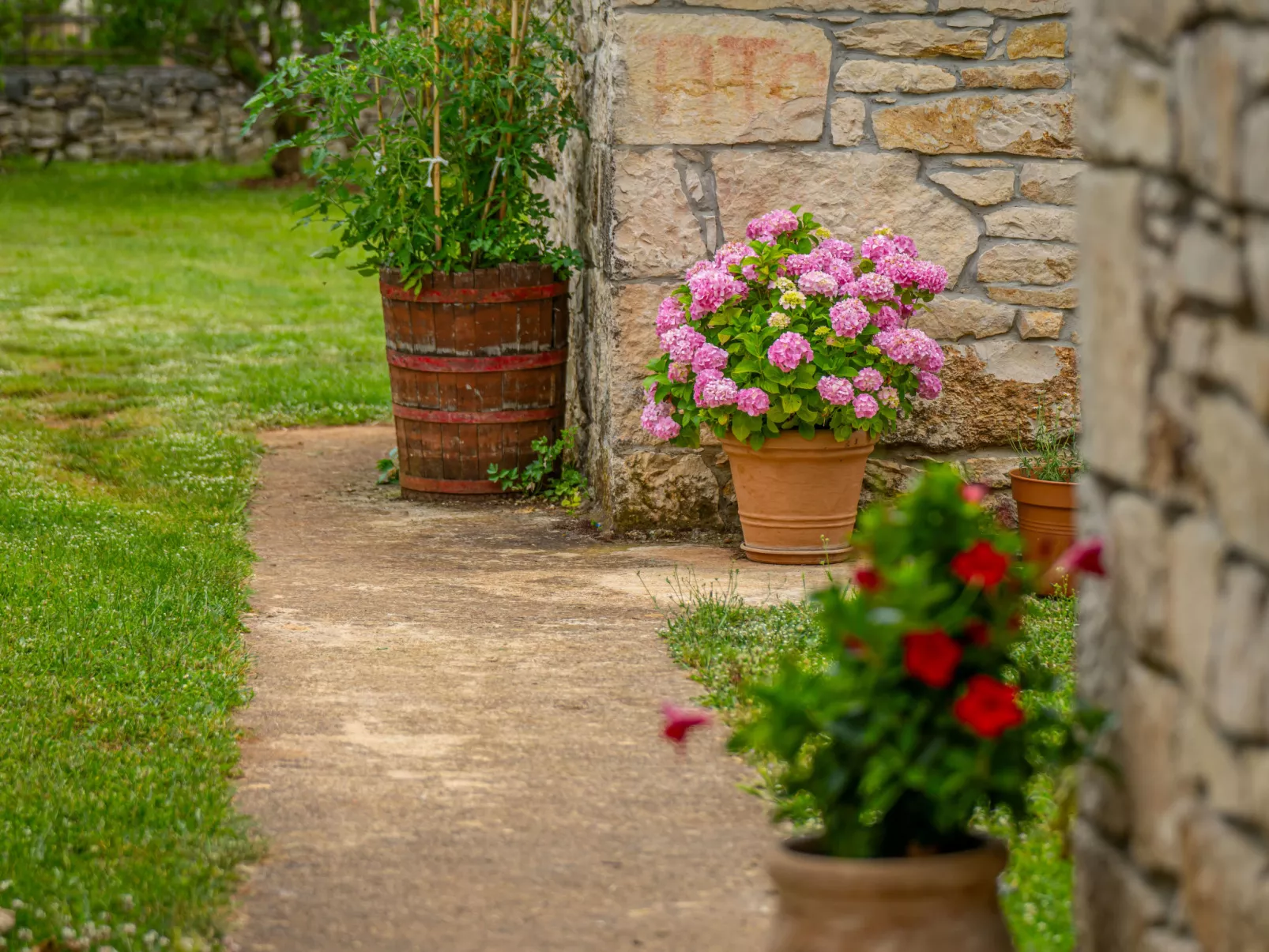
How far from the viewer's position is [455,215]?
6.65 m

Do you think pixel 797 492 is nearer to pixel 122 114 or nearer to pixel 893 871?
pixel 893 871

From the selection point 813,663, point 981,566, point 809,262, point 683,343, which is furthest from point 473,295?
point 981,566

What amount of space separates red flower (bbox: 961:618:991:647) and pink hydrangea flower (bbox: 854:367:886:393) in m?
3.29

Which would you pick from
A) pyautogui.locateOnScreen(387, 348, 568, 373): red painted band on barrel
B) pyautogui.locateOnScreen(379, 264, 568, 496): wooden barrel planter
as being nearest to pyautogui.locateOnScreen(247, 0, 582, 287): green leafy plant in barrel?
pyautogui.locateOnScreen(379, 264, 568, 496): wooden barrel planter

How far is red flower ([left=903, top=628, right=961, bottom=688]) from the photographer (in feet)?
6.63

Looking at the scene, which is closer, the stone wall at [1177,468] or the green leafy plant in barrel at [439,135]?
the stone wall at [1177,468]

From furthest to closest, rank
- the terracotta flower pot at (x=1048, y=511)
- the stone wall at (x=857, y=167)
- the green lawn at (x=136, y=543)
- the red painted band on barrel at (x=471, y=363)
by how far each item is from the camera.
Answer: the red painted band on barrel at (x=471, y=363) < the stone wall at (x=857, y=167) < the terracotta flower pot at (x=1048, y=511) < the green lawn at (x=136, y=543)

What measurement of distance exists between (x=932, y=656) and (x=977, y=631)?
0.15 meters

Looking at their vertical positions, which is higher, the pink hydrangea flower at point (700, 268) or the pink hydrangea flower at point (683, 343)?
the pink hydrangea flower at point (700, 268)

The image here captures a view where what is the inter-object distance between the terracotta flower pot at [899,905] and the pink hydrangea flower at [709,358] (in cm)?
335

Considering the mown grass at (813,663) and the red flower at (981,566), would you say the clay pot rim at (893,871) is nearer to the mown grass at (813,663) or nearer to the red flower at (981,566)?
the mown grass at (813,663)

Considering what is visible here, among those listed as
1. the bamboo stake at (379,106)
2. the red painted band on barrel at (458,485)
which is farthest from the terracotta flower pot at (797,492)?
the bamboo stake at (379,106)

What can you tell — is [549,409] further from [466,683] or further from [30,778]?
[30,778]

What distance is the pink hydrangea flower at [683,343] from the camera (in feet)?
17.9
